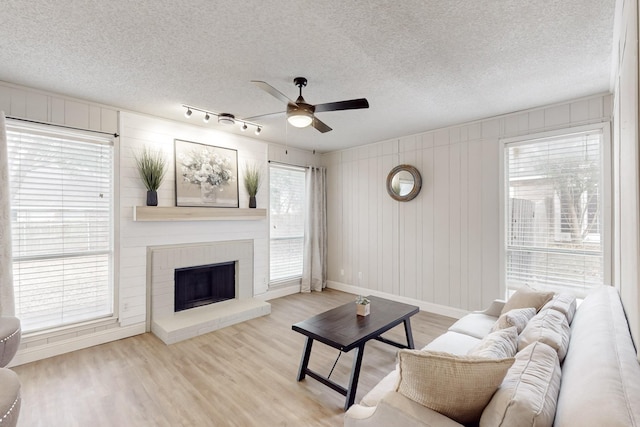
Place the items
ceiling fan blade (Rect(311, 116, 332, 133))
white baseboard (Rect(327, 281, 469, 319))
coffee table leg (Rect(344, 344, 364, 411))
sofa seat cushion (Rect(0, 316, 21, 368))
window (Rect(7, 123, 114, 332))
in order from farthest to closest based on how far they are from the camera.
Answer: white baseboard (Rect(327, 281, 469, 319)), window (Rect(7, 123, 114, 332)), ceiling fan blade (Rect(311, 116, 332, 133)), coffee table leg (Rect(344, 344, 364, 411)), sofa seat cushion (Rect(0, 316, 21, 368))

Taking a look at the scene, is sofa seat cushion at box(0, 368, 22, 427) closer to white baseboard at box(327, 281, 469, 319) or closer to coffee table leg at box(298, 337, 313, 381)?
coffee table leg at box(298, 337, 313, 381)

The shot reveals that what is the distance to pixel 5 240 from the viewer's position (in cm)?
270

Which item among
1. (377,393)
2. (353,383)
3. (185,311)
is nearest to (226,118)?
(185,311)

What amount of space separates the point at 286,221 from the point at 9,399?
13.3 feet

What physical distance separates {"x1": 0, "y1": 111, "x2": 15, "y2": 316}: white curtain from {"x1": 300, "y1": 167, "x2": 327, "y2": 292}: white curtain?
3.79 m

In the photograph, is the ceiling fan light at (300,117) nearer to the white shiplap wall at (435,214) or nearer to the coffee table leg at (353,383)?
the coffee table leg at (353,383)

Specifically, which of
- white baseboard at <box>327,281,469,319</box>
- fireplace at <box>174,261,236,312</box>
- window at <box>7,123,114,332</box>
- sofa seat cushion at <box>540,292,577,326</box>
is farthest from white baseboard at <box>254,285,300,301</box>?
sofa seat cushion at <box>540,292,577,326</box>

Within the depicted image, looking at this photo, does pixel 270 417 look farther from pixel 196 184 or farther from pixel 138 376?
pixel 196 184

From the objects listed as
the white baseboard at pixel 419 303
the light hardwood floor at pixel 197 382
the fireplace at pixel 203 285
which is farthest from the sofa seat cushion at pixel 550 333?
the fireplace at pixel 203 285

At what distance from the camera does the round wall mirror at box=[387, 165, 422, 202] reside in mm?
4539

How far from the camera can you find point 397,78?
2.74 meters

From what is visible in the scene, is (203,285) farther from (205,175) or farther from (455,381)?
(455,381)

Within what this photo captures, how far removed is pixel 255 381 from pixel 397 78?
2982 mm

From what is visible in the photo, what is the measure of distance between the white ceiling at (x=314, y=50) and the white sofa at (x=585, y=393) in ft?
6.01
